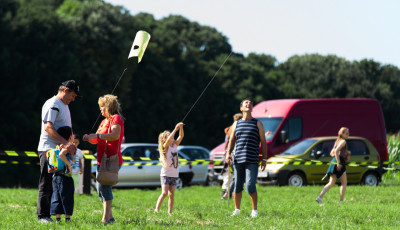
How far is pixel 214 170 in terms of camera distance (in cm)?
2297

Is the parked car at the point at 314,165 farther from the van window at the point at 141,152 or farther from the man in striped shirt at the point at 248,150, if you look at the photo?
the man in striped shirt at the point at 248,150

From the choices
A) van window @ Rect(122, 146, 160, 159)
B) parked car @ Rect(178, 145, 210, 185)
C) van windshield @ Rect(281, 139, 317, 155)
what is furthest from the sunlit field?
parked car @ Rect(178, 145, 210, 185)

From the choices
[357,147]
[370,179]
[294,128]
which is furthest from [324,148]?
[294,128]

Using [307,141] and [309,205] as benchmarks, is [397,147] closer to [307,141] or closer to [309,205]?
[307,141]

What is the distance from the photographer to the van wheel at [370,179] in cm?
1995

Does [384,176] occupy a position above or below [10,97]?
below

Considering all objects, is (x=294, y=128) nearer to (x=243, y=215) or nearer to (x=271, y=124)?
(x=271, y=124)

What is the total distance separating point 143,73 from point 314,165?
97.6 ft

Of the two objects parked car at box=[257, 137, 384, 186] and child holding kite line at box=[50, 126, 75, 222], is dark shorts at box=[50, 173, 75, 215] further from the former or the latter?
parked car at box=[257, 137, 384, 186]

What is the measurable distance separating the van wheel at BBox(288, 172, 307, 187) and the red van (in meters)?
1.38

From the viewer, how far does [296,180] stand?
19531 mm

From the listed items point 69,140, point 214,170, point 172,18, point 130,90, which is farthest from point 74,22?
point 69,140

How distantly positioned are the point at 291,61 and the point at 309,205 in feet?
206

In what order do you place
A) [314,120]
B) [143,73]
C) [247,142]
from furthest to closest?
1. [143,73]
2. [314,120]
3. [247,142]
